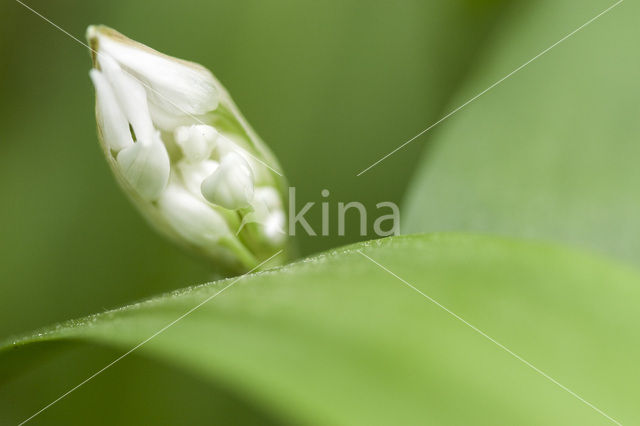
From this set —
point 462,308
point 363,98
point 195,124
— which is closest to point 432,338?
point 462,308

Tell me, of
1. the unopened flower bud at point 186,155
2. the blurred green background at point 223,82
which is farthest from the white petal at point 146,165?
the blurred green background at point 223,82

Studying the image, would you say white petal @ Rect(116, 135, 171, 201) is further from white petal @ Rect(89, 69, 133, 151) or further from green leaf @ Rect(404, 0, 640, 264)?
green leaf @ Rect(404, 0, 640, 264)

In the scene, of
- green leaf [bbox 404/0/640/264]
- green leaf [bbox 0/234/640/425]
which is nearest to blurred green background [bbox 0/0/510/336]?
green leaf [bbox 404/0/640/264]

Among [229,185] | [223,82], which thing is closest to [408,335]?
[229,185]

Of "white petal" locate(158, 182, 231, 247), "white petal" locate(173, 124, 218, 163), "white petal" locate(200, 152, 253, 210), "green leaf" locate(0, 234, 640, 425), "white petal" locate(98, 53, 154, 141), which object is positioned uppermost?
"white petal" locate(98, 53, 154, 141)

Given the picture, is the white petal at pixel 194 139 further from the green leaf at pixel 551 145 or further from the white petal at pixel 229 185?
the green leaf at pixel 551 145
